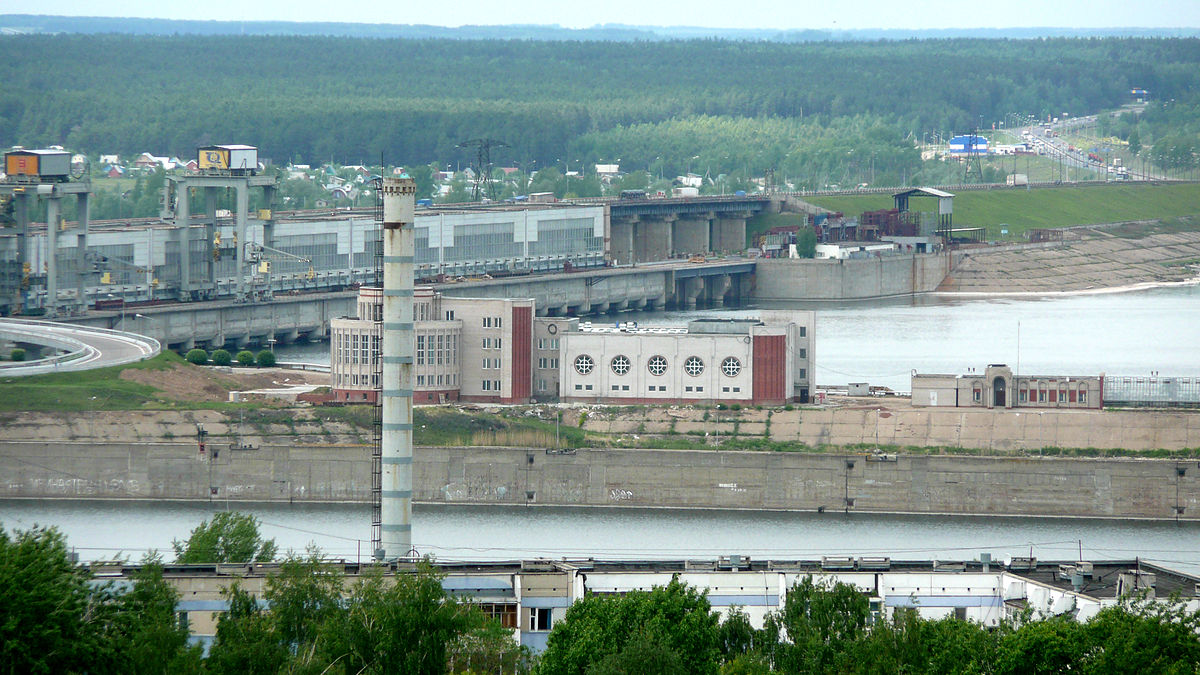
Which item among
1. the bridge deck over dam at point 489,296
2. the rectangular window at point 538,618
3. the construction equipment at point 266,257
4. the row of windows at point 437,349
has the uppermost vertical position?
the construction equipment at point 266,257

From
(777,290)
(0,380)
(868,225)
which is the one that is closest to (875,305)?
(777,290)

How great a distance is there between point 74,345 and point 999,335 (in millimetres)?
34855

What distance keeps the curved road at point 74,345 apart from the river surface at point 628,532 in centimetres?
848

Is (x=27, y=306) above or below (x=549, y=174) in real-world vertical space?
below

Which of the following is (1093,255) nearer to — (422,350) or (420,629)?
(422,350)

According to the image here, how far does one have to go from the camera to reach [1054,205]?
130500mm

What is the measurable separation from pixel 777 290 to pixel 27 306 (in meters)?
41.3

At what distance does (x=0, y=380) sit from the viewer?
53031mm

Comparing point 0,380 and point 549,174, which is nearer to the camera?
point 0,380

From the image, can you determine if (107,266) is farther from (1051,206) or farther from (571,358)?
(1051,206)

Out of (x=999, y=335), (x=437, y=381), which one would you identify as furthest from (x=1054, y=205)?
(x=437, y=381)

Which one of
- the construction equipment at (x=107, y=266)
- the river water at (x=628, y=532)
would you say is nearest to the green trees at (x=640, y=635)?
the river water at (x=628, y=532)

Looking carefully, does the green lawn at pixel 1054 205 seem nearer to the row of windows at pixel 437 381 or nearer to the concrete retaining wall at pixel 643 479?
the row of windows at pixel 437 381

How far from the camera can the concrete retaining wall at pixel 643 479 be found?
45.9 meters
